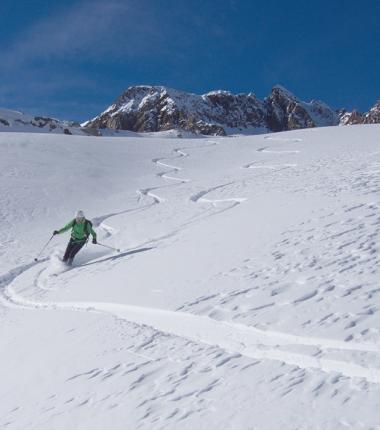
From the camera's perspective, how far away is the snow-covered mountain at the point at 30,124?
355 ft

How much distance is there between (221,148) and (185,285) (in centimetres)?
2654

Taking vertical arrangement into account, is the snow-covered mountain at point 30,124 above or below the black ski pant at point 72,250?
above

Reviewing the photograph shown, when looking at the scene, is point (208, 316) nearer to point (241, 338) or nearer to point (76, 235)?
point (241, 338)

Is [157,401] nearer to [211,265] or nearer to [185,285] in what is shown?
[185,285]

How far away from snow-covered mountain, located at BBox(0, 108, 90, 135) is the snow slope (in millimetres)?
98832

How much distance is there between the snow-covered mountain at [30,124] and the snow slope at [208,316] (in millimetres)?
98832

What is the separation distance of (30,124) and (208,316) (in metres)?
117

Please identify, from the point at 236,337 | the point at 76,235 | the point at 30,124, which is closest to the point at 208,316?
the point at 236,337

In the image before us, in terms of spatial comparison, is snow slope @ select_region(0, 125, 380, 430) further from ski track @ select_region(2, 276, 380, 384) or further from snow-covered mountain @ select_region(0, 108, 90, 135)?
snow-covered mountain @ select_region(0, 108, 90, 135)

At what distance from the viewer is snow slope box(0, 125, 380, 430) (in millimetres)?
3998

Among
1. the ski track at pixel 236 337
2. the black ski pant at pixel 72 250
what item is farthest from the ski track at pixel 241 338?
the black ski pant at pixel 72 250

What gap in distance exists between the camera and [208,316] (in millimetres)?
6020

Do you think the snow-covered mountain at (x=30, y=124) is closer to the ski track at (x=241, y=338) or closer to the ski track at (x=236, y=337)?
the ski track at (x=236, y=337)

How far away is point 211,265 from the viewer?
816 cm
